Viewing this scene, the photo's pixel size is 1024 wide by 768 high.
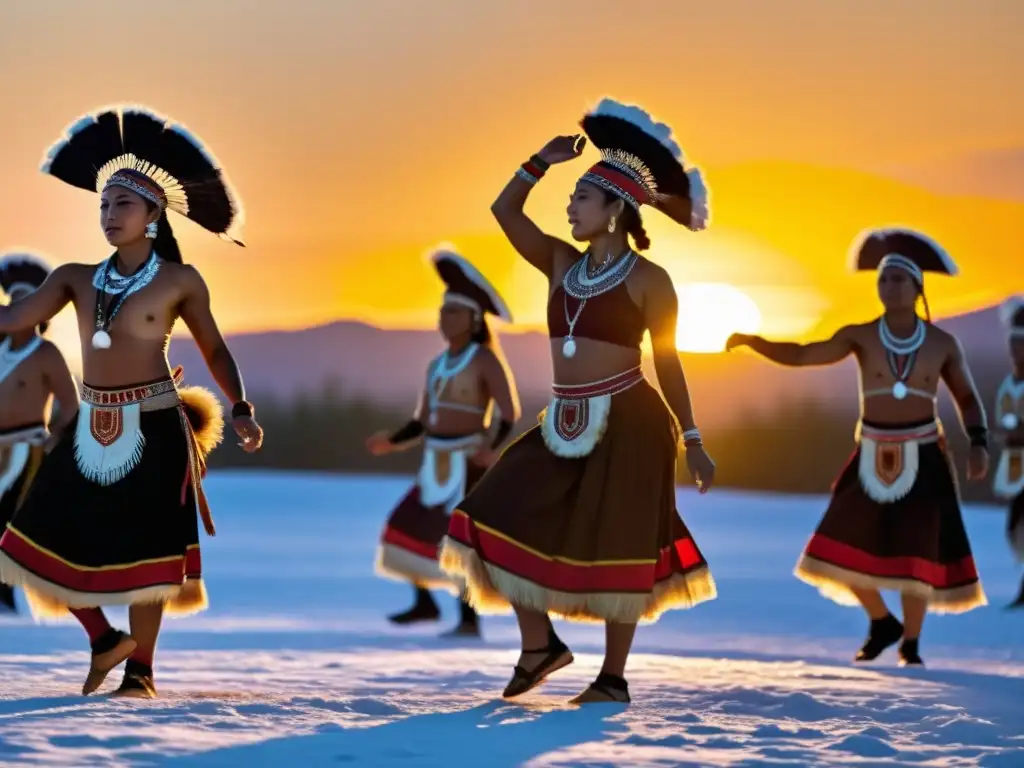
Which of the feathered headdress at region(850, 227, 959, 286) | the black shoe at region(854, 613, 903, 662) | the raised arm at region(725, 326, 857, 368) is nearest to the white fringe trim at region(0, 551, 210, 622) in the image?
the raised arm at region(725, 326, 857, 368)

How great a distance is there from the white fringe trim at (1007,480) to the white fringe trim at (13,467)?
23.8 feet

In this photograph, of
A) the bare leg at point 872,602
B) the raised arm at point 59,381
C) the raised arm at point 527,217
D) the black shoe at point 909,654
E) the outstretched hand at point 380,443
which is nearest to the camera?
the raised arm at point 527,217

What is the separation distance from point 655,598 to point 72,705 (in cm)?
227

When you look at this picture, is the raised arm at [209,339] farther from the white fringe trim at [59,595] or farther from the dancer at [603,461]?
the dancer at [603,461]

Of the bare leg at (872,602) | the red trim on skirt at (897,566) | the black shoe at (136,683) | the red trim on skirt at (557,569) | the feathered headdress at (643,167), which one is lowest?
the black shoe at (136,683)

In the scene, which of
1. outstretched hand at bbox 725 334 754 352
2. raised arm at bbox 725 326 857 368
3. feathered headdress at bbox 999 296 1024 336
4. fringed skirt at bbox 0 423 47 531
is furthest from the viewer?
feathered headdress at bbox 999 296 1024 336

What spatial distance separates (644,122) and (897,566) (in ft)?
11.3

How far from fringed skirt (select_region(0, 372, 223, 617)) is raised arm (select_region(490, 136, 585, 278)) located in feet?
4.91

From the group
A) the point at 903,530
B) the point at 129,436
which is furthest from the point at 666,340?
the point at 903,530

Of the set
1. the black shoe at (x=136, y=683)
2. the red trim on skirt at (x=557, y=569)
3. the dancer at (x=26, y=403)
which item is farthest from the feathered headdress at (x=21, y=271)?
the red trim on skirt at (x=557, y=569)

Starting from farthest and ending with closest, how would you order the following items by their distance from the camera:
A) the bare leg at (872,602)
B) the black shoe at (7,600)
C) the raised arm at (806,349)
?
the black shoe at (7,600) < the bare leg at (872,602) < the raised arm at (806,349)

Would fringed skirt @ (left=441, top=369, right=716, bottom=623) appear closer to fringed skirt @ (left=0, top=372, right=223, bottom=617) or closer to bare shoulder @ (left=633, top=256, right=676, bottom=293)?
bare shoulder @ (left=633, top=256, right=676, bottom=293)

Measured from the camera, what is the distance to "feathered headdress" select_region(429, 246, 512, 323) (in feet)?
37.7

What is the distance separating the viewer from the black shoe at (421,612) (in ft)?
39.7
